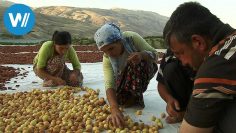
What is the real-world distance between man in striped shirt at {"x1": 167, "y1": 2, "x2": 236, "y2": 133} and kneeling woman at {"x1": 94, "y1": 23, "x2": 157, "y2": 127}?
1.47m

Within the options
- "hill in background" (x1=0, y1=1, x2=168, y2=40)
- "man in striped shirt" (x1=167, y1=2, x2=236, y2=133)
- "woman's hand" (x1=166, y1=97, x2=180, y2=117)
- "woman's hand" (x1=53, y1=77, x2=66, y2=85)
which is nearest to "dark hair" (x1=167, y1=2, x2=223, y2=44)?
"man in striped shirt" (x1=167, y1=2, x2=236, y2=133)

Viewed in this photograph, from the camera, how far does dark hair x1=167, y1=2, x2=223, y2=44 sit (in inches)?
81.2

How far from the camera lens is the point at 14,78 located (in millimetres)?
6840

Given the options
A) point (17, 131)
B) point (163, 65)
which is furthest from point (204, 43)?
point (17, 131)

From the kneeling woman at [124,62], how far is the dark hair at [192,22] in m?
1.47

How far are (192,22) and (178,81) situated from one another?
3.68 ft

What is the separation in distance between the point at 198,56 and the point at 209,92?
251mm

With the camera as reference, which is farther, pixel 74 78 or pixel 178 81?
pixel 74 78

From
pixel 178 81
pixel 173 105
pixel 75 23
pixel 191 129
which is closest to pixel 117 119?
pixel 173 105

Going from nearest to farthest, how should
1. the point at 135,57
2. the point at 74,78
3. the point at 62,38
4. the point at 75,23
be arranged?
→ the point at 135,57 < the point at 62,38 < the point at 74,78 < the point at 75,23

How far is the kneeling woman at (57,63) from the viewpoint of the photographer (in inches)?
207

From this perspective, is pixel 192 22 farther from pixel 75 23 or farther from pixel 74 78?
pixel 75 23

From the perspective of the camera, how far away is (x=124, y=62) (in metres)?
3.94

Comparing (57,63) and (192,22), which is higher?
(192,22)
